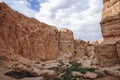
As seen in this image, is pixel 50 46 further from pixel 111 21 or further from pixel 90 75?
pixel 90 75

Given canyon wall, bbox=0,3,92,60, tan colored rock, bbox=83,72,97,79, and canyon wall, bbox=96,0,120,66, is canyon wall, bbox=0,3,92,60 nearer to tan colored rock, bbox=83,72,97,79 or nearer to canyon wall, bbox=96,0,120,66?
tan colored rock, bbox=83,72,97,79

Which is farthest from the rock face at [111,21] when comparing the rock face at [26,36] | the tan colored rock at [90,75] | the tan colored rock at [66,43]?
the tan colored rock at [66,43]

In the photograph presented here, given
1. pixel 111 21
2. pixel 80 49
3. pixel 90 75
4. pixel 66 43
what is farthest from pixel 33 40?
pixel 90 75

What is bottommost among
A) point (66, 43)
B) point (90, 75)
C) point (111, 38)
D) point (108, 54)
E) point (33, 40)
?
point (90, 75)

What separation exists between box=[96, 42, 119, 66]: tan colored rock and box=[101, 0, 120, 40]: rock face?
889 millimetres

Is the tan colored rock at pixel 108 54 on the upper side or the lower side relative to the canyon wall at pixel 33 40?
lower

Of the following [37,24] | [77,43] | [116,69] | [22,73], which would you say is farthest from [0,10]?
[77,43]

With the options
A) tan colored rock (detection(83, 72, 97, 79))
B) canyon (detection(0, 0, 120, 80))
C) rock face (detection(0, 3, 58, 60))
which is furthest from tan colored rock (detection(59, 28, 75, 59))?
tan colored rock (detection(83, 72, 97, 79))

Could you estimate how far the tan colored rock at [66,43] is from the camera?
4750 cm

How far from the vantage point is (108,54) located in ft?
54.7

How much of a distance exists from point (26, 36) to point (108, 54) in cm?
2273

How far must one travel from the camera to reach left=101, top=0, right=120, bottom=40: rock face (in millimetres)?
16688

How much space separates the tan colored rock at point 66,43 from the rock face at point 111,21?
28997 mm

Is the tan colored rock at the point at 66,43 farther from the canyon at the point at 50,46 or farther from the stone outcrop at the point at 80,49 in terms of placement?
the stone outcrop at the point at 80,49
